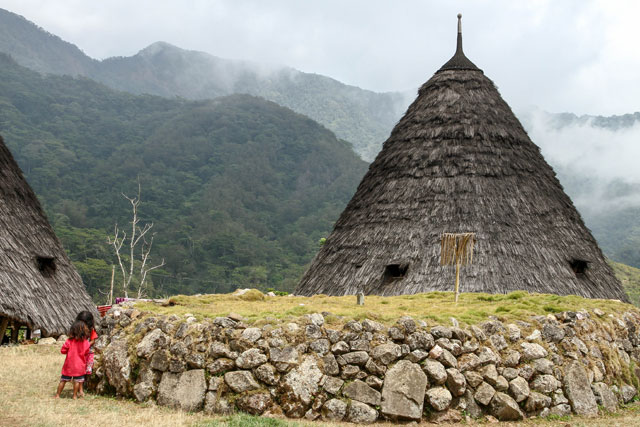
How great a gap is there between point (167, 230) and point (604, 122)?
83523 mm

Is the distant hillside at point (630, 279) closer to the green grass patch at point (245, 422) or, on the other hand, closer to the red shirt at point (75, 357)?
the green grass patch at point (245, 422)

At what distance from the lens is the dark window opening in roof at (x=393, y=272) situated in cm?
1430

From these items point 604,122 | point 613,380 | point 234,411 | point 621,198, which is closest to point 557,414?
point 613,380

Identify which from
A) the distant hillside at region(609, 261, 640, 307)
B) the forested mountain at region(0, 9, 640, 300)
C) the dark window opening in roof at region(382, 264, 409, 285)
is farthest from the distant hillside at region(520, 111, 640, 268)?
the dark window opening in roof at region(382, 264, 409, 285)

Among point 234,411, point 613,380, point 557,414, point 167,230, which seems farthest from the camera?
point 167,230

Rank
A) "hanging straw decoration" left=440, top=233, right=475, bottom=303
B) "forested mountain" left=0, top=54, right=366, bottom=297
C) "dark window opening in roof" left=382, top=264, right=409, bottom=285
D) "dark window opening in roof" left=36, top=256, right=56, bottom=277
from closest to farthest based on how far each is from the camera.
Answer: "hanging straw decoration" left=440, top=233, right=475, bottom=303, "dark window opening in roof" left=382, top=264, right=409, bottom=285, "dark window opening in roof" left=36, top=256, right=56, bottom=277, "forested mountain" left=0, top=54, right=366, bottom=297

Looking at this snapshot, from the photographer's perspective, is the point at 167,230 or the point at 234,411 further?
the point at 167,230

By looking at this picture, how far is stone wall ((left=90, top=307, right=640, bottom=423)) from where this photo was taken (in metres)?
7.35

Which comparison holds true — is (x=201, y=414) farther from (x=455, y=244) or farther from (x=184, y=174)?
(x=184, y=174)

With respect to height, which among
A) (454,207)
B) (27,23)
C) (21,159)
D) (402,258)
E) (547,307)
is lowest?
(547,307)

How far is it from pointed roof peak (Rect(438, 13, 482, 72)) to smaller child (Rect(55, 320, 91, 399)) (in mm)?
13608

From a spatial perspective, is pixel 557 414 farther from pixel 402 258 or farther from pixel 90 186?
pixel 90 186

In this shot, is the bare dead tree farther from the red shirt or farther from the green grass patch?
the green grass patch

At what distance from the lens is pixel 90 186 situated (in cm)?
5628
